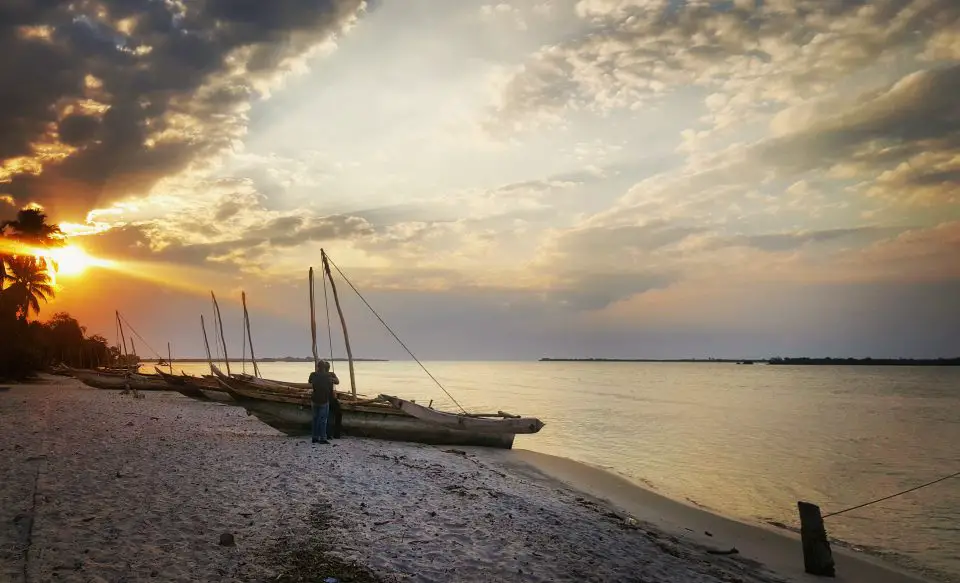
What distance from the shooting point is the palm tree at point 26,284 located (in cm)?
4750

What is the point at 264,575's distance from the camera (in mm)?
6422

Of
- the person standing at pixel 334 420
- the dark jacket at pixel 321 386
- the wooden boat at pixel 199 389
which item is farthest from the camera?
the wooden boat at pixel 199 389

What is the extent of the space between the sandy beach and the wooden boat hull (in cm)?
237

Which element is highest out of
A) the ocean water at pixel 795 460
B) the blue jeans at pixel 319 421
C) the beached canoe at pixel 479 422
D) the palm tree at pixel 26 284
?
the palm tree at pixel 26 284

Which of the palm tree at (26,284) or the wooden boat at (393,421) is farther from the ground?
the palm tree at (26,284)

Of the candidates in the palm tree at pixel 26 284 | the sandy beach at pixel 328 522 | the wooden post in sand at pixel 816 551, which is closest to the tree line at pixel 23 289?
the palm tree at pixel 26 284

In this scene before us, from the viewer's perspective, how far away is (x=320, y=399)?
17.7 metres

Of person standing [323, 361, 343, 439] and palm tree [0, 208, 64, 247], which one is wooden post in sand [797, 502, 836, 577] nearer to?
person standing [323, 361, 343, 439]

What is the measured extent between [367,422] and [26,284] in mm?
51845

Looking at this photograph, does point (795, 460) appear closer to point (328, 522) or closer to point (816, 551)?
point (816, 551)

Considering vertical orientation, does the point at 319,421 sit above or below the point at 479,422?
above

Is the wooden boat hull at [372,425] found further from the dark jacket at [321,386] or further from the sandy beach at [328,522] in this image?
the sandy beach at [328,522]

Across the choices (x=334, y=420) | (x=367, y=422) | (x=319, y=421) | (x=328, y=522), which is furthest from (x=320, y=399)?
(x=328, y=522)

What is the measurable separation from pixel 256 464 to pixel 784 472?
20.0 metres
